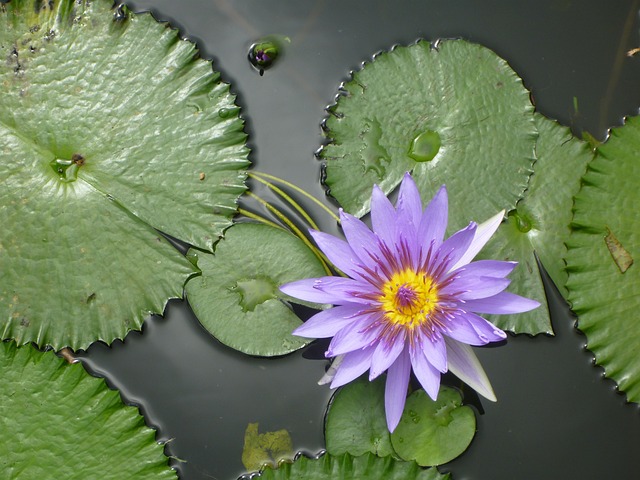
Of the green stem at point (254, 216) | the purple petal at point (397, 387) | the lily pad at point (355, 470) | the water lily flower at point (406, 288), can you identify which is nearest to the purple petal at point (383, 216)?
the water lily flower at point (406, 288)

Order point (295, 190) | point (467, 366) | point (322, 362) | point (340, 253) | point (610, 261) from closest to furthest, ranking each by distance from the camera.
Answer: point (340, 253)
point (467, 366)
point (610, 261)
point (322, 362)
point (295, 190)

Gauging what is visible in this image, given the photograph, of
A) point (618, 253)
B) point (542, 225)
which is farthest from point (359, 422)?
point (618, 253)

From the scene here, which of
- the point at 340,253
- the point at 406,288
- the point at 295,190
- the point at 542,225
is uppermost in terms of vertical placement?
the point at 295,190

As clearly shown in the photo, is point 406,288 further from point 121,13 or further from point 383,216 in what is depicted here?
point 121,13

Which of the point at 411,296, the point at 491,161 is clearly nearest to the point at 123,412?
the point at 411,296

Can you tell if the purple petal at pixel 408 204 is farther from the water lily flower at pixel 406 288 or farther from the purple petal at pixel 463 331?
the purple petal at pixel 463 331

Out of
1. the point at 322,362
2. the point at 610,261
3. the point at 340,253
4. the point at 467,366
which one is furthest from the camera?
the point at 322,362

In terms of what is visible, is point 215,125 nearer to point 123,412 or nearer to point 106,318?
point 106,318

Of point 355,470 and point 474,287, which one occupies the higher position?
point 474,287
